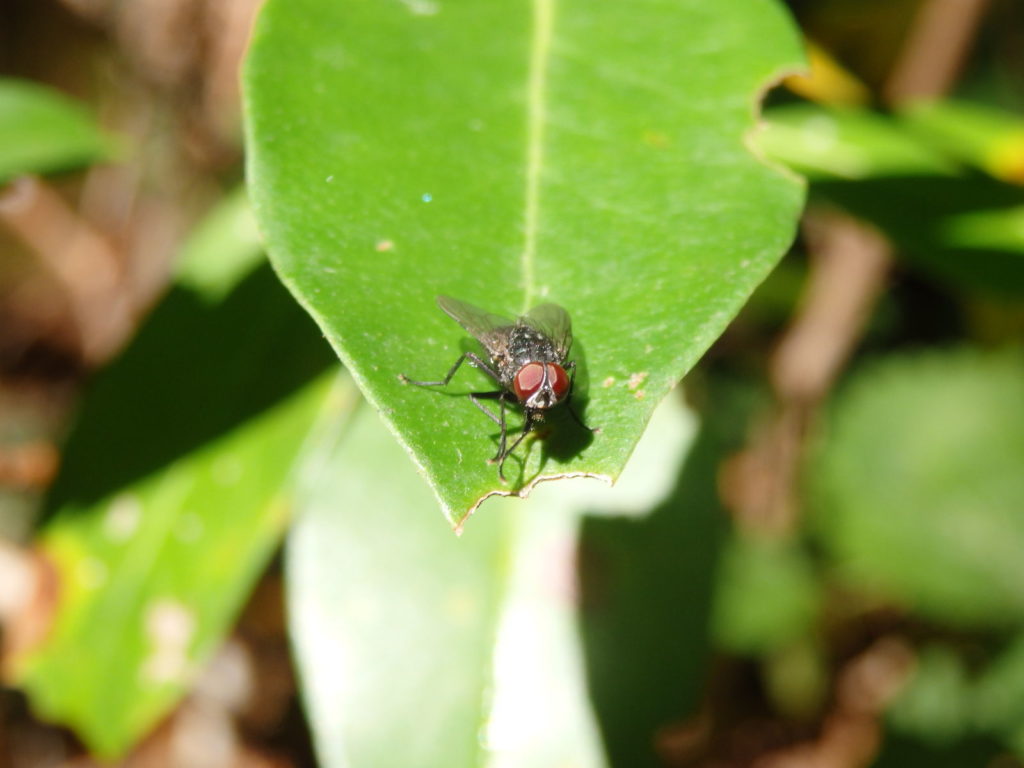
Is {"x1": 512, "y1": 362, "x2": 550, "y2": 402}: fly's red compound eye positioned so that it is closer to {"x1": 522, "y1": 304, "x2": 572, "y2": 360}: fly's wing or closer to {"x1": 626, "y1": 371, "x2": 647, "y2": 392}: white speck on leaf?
{"x1": 522, "y1": 304, "x2": 572, "y2": 360}: fly's wing

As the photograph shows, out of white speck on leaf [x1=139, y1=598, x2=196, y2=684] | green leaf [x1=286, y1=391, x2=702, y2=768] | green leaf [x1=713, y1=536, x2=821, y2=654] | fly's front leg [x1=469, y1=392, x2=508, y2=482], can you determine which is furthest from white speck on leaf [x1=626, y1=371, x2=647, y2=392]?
green leaf [x1=713, y1=536, x2=821, y2=654]

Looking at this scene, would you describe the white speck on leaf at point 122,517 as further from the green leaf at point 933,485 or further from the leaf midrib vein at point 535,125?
the green leaf at point 933,485

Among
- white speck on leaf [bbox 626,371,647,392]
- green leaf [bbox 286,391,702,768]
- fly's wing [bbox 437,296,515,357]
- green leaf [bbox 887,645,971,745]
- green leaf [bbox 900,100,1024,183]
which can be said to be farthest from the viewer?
green leaf [bbox 887,645,971,745]

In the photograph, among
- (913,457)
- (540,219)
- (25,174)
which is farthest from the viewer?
(913,457)

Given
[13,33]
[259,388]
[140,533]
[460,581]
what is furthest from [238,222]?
[13,33]

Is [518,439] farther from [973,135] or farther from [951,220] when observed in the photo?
[973,135]

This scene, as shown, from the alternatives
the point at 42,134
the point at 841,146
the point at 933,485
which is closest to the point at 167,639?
the point at 42,134

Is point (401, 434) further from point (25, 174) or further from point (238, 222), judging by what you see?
point (238, 222)
